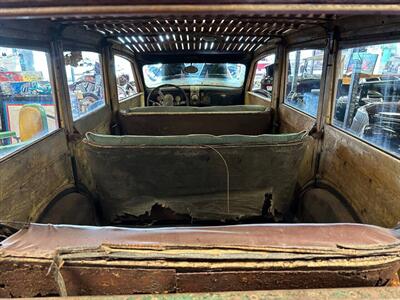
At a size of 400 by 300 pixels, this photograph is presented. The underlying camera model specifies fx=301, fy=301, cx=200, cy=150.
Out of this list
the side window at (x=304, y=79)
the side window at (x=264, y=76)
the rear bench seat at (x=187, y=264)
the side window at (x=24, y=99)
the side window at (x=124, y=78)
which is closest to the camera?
the rear bench seat at (x=187, y=264)

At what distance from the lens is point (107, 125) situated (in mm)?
3246

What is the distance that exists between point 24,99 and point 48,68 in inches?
15.3

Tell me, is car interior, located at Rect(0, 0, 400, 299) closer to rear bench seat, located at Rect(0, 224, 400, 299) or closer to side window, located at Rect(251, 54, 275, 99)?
rear bench seat, located at Rect(0, 224, 400, 299)

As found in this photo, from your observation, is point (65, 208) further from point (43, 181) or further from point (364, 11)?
point (364, 11)

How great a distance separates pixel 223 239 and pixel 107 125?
275 cm

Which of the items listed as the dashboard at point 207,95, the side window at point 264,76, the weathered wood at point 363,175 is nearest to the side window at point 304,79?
the weathered wood at point 363,175

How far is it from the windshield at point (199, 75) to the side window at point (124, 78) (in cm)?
30

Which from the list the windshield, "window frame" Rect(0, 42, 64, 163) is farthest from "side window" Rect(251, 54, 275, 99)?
"window frame" Rect(0, 42, 64, 163)

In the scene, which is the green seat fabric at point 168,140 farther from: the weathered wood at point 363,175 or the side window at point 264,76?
the side window at point 264,76

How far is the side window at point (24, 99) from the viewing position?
154 centimetres

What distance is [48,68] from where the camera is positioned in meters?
2.03

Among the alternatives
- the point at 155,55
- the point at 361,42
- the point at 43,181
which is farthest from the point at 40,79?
the point at 155,55

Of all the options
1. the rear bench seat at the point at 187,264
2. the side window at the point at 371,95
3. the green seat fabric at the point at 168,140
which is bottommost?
the rear bench seat at the point at 187,264

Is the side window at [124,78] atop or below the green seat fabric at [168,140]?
atop
